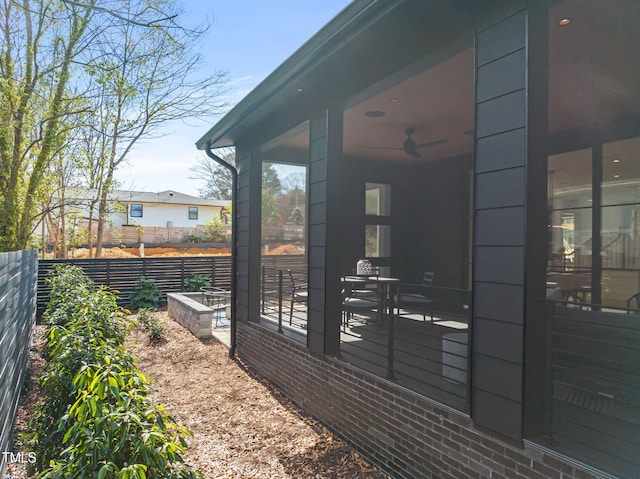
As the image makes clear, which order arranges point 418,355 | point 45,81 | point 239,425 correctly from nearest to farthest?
point 418,355, point 239,425, point 45,81

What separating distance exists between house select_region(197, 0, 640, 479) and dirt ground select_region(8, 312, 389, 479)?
0.59ft

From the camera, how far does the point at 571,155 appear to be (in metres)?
4.96

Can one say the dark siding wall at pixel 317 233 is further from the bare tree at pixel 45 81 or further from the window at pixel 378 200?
the window at pixel 378 200

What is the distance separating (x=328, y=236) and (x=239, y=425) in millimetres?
1946

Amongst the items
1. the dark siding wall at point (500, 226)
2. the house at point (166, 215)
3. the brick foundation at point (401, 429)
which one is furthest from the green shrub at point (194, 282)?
the house at point (166, 215)

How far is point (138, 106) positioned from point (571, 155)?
10.5 m

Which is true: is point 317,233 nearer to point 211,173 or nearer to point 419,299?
point 419,299

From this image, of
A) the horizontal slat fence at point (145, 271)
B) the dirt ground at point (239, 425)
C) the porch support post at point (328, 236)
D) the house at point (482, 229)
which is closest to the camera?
the house at point (482, 229)

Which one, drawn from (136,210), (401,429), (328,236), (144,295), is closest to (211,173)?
(136,210)

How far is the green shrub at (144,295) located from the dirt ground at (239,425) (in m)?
4.18

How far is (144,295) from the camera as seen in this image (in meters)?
10.2

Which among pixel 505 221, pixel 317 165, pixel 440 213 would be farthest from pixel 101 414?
pixel 440 213

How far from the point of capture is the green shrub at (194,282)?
10812 mm

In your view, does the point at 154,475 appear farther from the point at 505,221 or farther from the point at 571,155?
the point at 571,155
